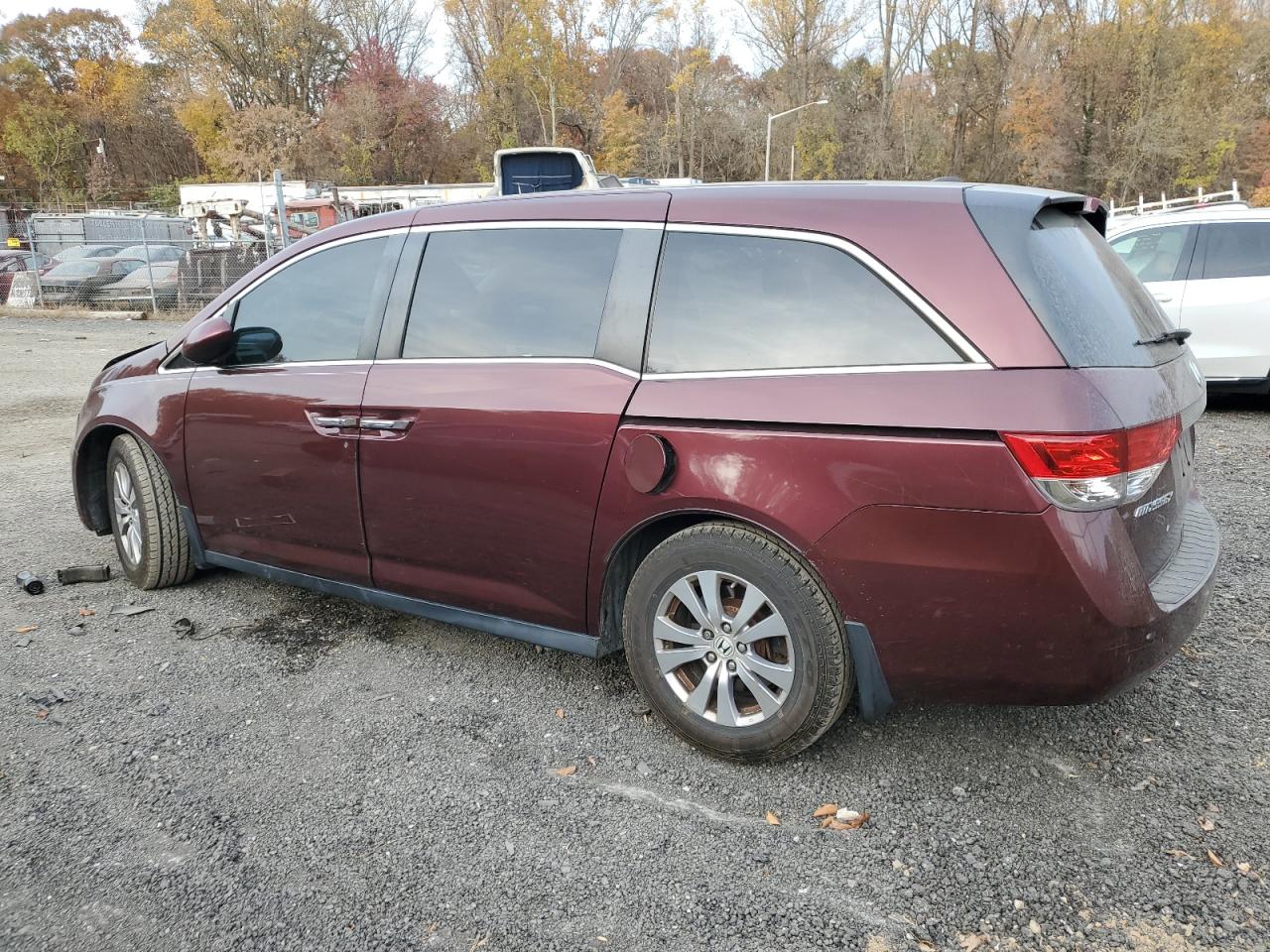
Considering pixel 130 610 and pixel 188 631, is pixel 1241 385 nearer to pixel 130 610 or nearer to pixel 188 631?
pixel 188 631

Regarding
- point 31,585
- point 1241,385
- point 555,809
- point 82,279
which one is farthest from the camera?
Result: point 82,279

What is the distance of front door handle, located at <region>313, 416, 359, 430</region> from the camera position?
3393mm

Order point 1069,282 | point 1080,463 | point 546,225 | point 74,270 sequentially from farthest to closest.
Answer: point 74,270 < point 546,225 < point 1069,282 < point 1080,463

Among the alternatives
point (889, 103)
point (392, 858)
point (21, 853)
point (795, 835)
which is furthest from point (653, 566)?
point (889, 103)

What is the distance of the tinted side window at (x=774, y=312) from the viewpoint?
2.47 metres

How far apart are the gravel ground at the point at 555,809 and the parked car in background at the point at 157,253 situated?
20817 mm

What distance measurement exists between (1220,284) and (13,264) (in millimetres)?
26900

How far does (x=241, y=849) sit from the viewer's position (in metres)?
2.48

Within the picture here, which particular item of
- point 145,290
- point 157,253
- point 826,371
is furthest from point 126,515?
point 157,253

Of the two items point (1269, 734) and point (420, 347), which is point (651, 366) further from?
point (1269, 734)

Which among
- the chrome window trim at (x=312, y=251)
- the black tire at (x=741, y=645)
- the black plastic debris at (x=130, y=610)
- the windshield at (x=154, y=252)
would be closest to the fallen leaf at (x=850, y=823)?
the black tire at (x=741, y=645)

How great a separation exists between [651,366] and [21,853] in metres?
2.20

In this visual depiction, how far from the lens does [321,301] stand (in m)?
3.70

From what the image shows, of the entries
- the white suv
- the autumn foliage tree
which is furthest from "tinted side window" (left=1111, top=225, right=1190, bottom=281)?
the autumn foliage tree
